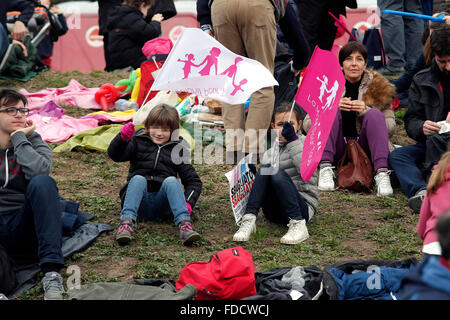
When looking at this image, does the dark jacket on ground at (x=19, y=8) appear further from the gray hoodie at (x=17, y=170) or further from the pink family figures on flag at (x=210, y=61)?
the gray hoodie at (x=17, y=170)

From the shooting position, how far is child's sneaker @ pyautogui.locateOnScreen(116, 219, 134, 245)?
5.19m

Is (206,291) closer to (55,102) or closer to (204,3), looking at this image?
(204,3)

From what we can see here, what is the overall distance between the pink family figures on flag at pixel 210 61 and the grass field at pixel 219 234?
3.99ft

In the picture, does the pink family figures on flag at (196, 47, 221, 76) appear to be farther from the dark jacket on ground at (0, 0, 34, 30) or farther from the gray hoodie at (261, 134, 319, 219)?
the dark jacket on ground at (0, 0, 34, 30)

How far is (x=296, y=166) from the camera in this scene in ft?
18.6

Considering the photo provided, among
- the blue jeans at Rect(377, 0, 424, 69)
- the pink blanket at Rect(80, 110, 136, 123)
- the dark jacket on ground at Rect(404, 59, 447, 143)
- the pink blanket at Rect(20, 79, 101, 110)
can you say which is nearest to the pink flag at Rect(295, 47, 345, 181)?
the dark jacket on ground at Rect(404, 59, 447, 143)

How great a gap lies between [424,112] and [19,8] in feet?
22.5

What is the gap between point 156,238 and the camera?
536cm

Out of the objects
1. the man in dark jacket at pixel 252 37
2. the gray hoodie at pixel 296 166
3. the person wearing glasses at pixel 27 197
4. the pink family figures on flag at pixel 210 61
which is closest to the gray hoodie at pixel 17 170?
the person wearing glasses at pixel 27 197

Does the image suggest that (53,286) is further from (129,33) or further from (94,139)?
(129,33)

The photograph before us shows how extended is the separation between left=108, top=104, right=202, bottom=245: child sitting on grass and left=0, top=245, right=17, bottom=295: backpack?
1079 millimetres

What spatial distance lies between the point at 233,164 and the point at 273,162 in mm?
1785

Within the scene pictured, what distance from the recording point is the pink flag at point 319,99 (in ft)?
17.5
